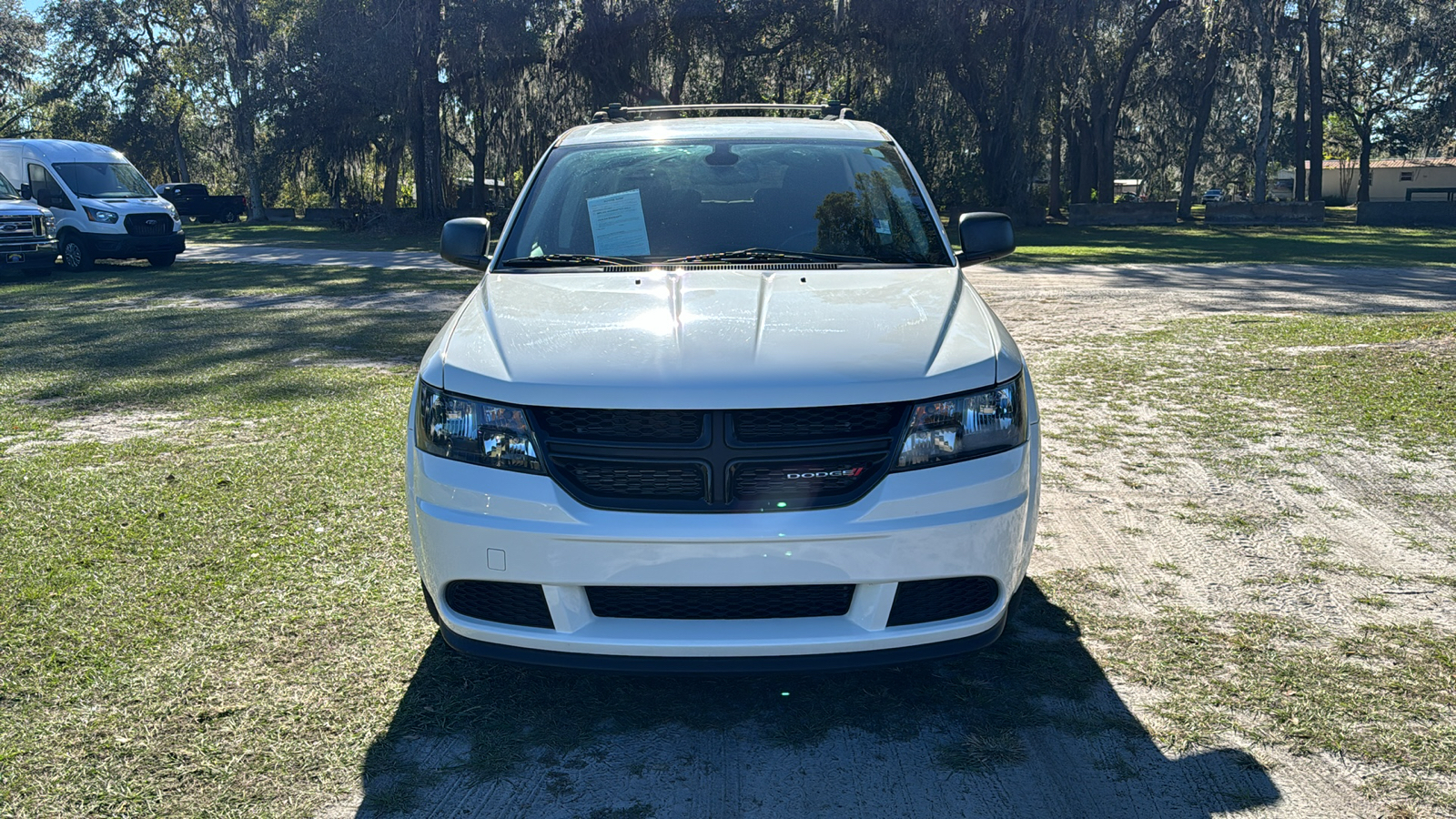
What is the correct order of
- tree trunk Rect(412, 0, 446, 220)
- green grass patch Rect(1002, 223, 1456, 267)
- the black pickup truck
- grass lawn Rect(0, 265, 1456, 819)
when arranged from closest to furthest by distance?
grass lawn Rect(0, 265, 1456, 819)
green grass patch Rect(1002, 223, 1456, 267)
tree trunk Rect(412, 0, 446, 220)
the black pickup truck

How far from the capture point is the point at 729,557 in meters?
2.87

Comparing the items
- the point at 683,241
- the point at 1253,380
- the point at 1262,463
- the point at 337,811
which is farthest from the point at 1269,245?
the point at 337,811

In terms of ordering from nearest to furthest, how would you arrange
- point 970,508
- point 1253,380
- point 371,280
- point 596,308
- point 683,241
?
point 970,508
point 596,308
point 683,241
point 1253,380
point 371,280

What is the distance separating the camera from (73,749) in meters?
3.09

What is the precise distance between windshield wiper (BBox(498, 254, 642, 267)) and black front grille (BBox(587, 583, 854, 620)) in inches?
59.3

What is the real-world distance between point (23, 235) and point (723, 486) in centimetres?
2023

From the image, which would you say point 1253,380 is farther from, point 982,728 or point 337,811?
point 337,811

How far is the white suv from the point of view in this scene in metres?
2.90

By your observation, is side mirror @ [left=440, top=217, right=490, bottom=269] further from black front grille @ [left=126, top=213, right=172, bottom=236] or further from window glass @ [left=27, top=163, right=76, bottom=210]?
window glass @ [left=27, top=163, right=76, bottom=210]

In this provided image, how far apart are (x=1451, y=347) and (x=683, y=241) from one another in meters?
7.60

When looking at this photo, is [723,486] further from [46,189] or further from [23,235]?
[46,189]

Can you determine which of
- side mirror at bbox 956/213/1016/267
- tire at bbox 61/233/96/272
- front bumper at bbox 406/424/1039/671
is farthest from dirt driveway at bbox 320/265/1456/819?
tire at bbox 61/233/96/272

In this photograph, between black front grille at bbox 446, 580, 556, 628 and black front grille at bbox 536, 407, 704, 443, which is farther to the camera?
black front grille at bbox 446, 580, 556, 628

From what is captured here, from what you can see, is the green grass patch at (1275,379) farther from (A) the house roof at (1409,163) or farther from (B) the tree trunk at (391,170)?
(A) the house roof at (1409,163)
